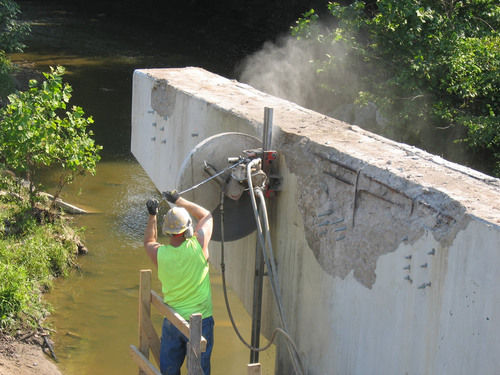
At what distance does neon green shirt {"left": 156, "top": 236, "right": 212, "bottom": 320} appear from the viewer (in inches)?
172

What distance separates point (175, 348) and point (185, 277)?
544 millimetres

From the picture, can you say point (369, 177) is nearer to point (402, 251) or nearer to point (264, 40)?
point (402, 251)

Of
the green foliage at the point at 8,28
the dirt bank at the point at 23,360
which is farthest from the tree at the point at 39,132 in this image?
the green foliage at the point at 8,28

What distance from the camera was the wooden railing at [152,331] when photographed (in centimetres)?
392

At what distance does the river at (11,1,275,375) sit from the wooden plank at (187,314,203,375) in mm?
2325

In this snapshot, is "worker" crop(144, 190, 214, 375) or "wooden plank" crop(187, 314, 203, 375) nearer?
"wooden plank" crop(187, 314, 203, 375)

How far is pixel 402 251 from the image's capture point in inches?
150

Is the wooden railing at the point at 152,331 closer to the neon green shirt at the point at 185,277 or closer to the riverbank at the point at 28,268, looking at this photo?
the neon green shirt at the point at 185,277

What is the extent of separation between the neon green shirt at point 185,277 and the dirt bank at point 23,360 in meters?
2.23

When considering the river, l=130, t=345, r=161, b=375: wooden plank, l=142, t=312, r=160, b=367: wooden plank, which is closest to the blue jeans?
l=130, t=345, r=161, b=375: wooden plank

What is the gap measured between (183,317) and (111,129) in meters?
10.1

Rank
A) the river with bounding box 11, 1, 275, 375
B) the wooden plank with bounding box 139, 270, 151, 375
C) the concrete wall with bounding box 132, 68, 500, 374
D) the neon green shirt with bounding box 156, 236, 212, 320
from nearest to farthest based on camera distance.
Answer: the concrete wall with bounding box 132, 68, 500, 374, the neon green shirt with bounding box 156, 236, 212, 320, the wooden plank with bounding box 139, 270, 151, 375, the river with bounding box 11, 1, 275, 375

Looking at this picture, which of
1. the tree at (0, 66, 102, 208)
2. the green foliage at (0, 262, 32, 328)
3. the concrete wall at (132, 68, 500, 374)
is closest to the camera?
the concrete wall at (132, 68, 500, 374)

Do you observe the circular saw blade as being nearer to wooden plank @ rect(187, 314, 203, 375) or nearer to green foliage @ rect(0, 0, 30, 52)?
wooden plank @ rect(187, 314, 203, 375)
